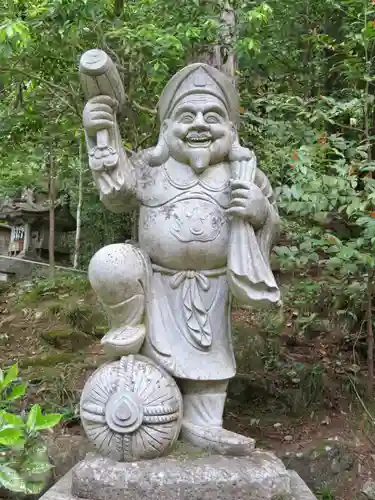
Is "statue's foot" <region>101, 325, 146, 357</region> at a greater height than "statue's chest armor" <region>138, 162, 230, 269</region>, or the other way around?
"statue's chest armor" <region>138, 162, 230, 269</region>

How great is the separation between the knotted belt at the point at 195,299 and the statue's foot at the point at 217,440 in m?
0.40

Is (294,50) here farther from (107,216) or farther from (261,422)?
(107,216)

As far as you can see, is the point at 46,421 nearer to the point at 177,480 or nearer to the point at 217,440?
the point at 177,480

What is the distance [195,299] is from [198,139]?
0.83 meters

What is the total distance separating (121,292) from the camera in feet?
8.95

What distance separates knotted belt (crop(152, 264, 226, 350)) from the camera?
9.41 ft

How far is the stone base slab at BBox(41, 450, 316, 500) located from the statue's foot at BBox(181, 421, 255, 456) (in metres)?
0.08

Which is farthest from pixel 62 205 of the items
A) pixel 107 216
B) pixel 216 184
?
pixel 216 184

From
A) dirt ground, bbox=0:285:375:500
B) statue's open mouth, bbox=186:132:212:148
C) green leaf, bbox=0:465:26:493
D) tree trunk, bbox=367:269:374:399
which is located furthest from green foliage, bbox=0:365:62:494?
tree trunk, bbox=367:269:374:399

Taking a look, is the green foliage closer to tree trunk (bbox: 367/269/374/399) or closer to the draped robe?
the draped robe

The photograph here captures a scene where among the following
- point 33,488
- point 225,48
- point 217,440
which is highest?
point 225,48

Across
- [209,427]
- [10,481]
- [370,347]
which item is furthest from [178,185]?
[370,347]

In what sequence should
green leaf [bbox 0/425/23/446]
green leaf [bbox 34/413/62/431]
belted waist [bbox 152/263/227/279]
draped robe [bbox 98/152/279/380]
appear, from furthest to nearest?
belted waist [bbox 152/263/227/279] < draped robe [bbox 98/152/279/380] < green leaf [bbox 34/413/62/431] < green leaf [bbox 0/425/23/446]

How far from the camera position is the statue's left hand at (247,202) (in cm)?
279
